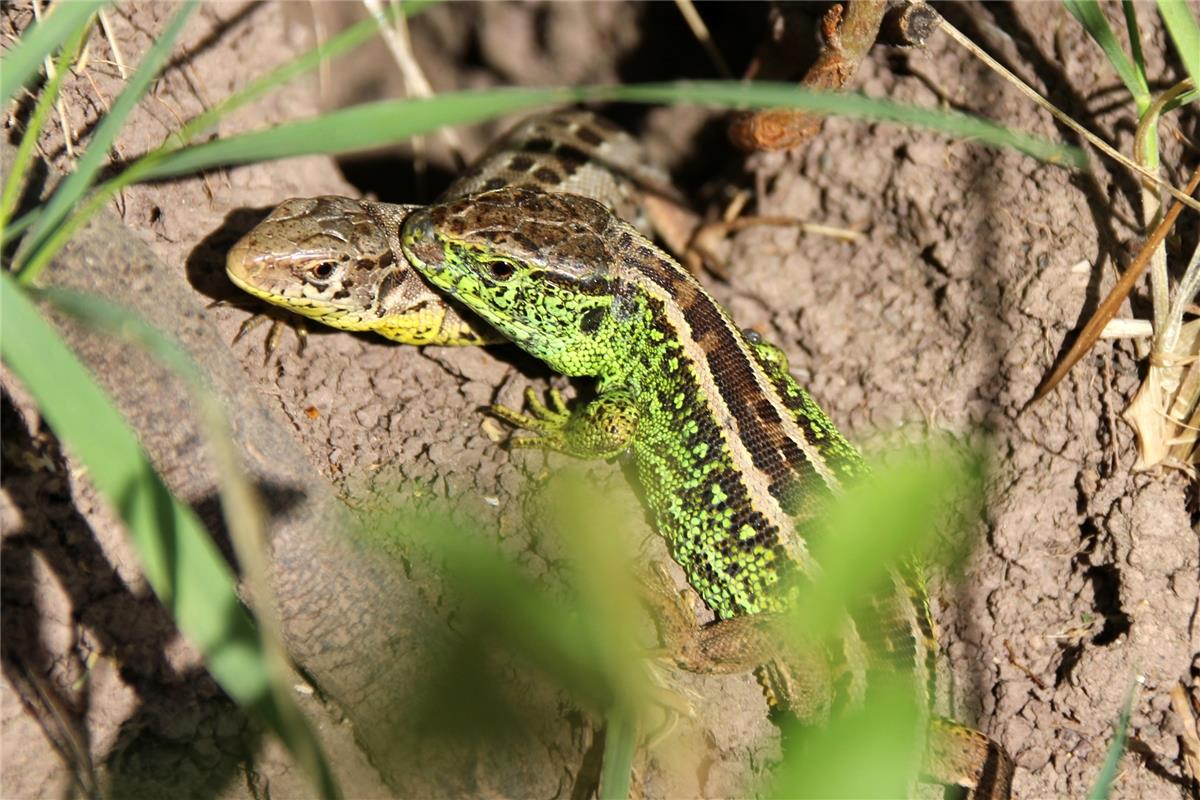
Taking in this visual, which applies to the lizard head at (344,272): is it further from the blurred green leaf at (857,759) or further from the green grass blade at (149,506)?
the blurred green leaf at (857,759)

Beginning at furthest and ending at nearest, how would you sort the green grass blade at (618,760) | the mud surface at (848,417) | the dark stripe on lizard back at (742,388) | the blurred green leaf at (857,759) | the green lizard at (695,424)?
the dark stripe on lizard back at (742,388) < the green lizard at (695,424) < the mud surface at (848,417) < the green grass blade at (618,760) < the blurred green leaf at (857,759)

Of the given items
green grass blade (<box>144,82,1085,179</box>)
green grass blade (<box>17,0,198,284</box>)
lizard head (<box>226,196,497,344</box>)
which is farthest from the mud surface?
green grass blade (<box>144,82,1085,179</box>)

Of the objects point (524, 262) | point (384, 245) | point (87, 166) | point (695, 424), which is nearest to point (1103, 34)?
point (695, 424)

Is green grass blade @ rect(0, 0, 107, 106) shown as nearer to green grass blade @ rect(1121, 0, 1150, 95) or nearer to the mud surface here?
the mud surface

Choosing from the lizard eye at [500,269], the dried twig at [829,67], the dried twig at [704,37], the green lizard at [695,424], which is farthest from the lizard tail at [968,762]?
the dried twig at [704,37]

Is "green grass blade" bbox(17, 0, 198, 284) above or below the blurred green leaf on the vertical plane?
above

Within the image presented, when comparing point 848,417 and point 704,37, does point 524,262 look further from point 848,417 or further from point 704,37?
point 704,37

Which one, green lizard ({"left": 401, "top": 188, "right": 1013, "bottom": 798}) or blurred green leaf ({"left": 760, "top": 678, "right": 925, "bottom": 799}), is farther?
green lizard ({"left": 401, "top": 188, "right": 1013, "bottom": 798})
